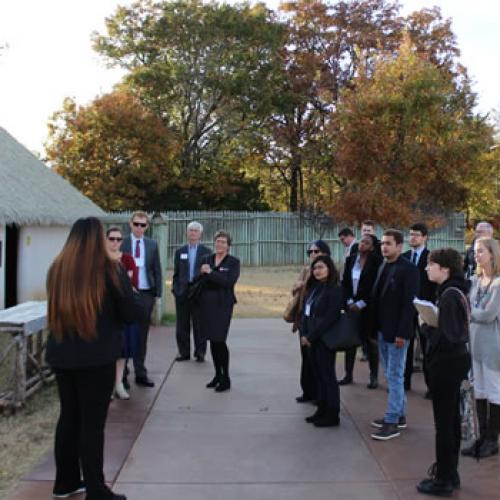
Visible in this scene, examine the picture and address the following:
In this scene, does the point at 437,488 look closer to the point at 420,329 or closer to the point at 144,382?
the point at 420,329

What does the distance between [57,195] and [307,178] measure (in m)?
22.4

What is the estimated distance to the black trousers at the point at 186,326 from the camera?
8.49m

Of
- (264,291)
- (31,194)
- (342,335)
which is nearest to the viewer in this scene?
(342,335)

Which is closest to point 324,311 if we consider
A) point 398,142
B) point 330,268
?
point 330,268

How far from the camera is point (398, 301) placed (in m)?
5.50

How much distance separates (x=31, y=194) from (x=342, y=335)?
10751 millimetres

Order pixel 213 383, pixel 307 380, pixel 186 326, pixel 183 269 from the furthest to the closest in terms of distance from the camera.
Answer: pixel 186 326 → pixel 183 269 → pixel 213 383 → pixel 307 380

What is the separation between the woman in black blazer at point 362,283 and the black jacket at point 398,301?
2.45 feet

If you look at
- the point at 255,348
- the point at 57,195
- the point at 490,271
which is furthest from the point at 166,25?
the point at 490,271

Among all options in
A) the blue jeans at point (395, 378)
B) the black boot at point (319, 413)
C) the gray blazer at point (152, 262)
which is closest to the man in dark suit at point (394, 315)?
the blue jeans at point (395, 378)

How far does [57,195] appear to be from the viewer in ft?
54.8

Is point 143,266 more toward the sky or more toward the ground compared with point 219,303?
more toward the sky

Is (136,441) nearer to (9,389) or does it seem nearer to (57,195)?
(9,389)

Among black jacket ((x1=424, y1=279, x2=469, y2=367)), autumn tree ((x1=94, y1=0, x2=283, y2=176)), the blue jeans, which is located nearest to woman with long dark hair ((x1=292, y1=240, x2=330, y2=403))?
the blue jeans
